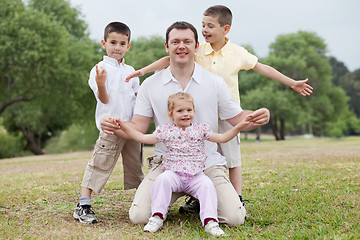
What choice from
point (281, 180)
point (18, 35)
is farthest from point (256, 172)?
point (18, 35)

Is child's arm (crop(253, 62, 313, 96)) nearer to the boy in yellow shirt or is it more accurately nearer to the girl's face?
the boy in yellow shirt

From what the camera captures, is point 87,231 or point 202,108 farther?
point 202,108

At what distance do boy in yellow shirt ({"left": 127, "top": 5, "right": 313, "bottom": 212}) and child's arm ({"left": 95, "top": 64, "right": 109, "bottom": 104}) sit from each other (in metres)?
0.66

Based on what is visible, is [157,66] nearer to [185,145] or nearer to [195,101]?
[195,101]

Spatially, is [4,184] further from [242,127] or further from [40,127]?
[40,127]

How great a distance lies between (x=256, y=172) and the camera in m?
7.79

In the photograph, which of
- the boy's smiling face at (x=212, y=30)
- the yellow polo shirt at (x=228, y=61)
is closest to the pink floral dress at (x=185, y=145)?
the yellow polo shirt at (x=228, y=61)

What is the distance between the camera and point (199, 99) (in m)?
4.36

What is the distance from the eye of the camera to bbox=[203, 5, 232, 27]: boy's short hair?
182 inches

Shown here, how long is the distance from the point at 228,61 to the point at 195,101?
739 mm

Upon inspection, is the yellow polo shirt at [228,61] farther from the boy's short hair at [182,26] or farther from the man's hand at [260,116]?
the man's hand at [260,116]

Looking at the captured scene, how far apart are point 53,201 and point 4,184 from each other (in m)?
2.38

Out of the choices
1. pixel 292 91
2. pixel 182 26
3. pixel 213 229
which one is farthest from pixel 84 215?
pixel 292 91

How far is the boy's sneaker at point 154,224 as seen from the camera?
3848 millimetres
